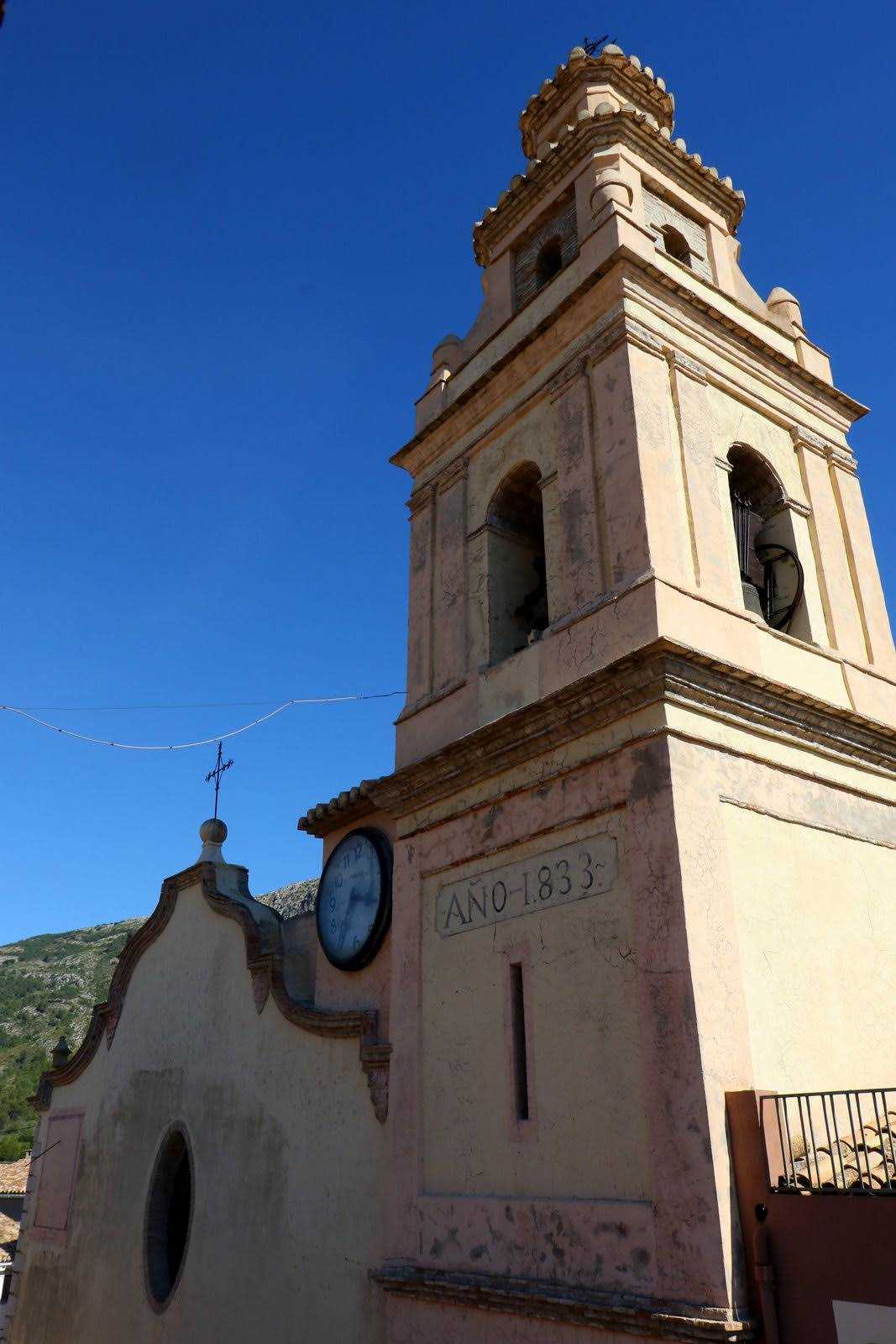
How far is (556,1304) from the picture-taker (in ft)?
23.5

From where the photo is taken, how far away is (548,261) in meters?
12.8

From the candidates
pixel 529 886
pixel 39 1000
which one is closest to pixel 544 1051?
pixel 529 886

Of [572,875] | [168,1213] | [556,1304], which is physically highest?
[572,875]

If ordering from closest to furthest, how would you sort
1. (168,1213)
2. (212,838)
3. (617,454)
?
(617,454)
(168,1213)
(212,838)

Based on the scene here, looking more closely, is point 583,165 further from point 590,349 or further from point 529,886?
point 529,886

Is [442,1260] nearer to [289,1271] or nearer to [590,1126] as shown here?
[590,1126]

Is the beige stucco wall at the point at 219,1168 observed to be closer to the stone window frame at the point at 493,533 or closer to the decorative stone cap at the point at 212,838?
the decorative stone cap at the point at 212,838

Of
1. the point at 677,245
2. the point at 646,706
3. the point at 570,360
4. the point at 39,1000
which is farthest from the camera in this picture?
the point at 39,1000

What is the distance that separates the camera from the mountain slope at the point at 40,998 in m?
65.1

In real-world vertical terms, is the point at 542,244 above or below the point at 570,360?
above

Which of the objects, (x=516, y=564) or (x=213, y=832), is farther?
(x=213, y=832)

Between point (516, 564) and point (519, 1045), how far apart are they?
5.08 metres

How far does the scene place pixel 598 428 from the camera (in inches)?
390

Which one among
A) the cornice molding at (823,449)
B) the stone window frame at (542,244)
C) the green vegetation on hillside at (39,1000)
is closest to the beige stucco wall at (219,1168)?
the cornice molding at (823,449)
